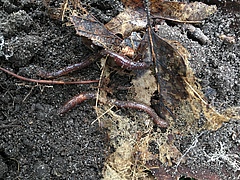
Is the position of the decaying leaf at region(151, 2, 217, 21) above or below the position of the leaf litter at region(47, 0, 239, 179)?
above

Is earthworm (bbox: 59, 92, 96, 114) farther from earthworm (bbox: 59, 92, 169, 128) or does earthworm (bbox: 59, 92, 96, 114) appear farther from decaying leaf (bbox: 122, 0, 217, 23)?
decaying leaf (bbox: 122, 0, 217, 23)

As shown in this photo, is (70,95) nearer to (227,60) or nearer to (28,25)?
(28,25)

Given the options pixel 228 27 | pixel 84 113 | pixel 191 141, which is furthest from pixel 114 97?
pixel 228 27

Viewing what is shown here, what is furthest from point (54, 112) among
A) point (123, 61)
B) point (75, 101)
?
point (123, 61)

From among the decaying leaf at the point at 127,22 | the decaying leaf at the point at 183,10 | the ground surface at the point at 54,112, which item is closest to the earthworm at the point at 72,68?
the ground surface at the point at 54,112

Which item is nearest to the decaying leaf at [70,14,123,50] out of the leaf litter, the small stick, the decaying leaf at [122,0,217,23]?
the leaf litter

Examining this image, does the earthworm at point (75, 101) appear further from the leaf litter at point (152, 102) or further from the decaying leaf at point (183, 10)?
the decaying leaf at point (183, 10)
